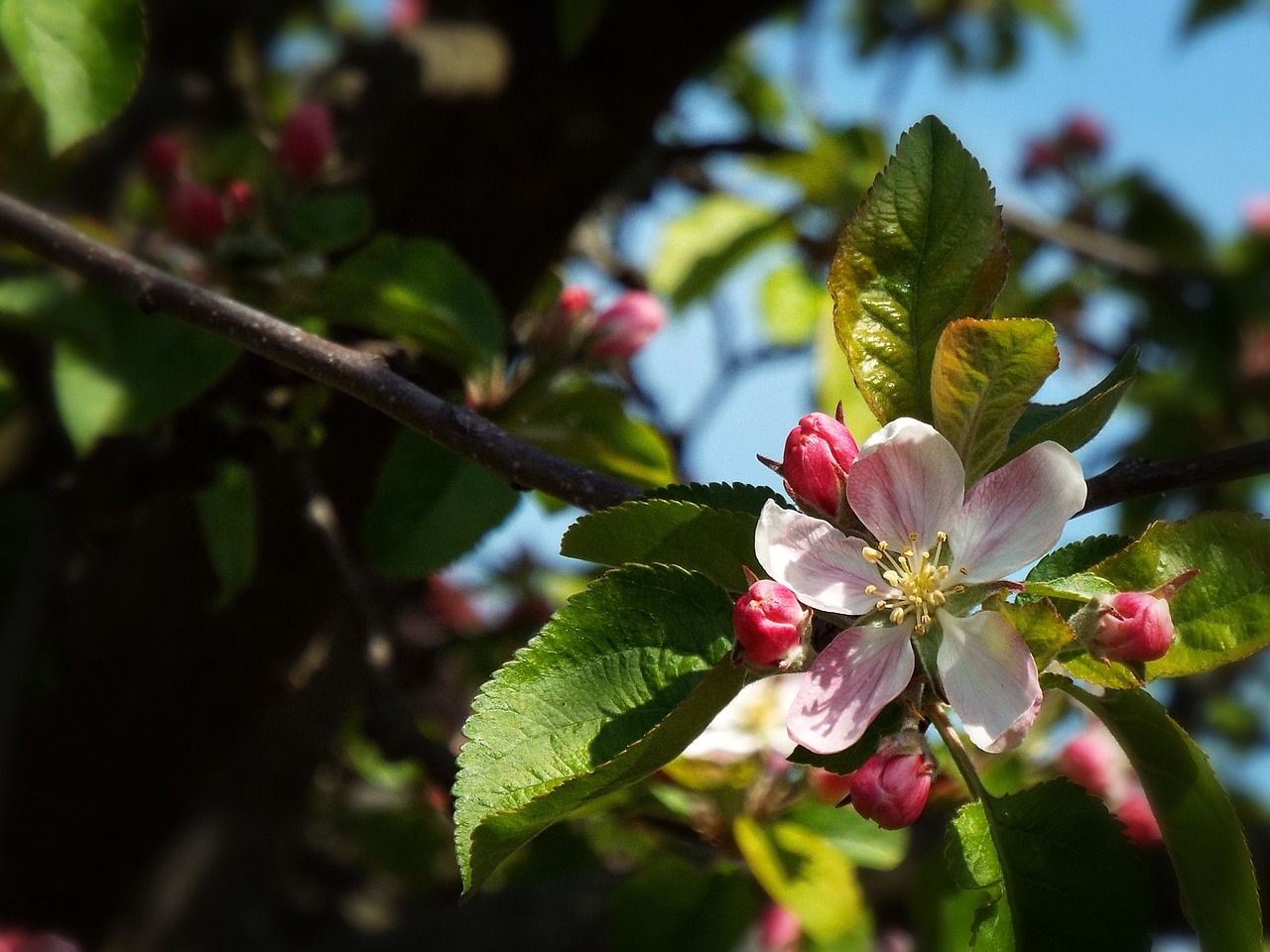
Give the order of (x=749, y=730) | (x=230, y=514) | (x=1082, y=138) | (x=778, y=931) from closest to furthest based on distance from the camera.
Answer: (x=749, y=730), (x=230, y=514), (x=778, y=931), (x=1082, y=138)

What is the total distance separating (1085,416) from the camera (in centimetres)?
77

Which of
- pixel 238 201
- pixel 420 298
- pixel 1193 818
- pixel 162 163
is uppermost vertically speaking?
pixel 1193 818

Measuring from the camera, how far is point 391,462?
4.17 feet

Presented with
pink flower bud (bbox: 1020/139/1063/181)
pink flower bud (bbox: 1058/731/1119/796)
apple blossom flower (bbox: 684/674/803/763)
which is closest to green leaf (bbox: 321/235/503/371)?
apple blossom flower (bbox: 684/674/803/763)

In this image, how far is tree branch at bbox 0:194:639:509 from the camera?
82cm

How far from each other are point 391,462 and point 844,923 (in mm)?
735

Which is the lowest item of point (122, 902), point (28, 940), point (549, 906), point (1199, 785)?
point (122, 902)

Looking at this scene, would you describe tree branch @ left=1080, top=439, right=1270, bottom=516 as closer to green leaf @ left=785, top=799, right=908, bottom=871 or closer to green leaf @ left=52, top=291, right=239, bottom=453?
green leaf @ left=785, top=799, right=908, bottom=871

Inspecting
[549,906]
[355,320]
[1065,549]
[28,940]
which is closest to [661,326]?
[355,320]

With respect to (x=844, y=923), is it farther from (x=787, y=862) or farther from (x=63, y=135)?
(x=63, y=135)

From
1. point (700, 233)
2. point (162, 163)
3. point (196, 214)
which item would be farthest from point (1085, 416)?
point (700, 233)

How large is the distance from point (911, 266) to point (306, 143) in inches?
40.0

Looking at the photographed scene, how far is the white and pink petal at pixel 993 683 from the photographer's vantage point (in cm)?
72

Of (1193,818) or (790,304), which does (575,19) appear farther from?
(1193,818)
